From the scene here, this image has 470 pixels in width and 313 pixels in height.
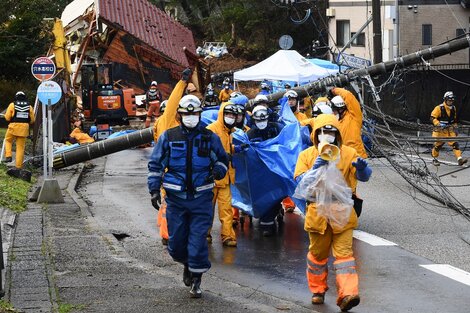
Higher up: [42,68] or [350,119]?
[42,68]

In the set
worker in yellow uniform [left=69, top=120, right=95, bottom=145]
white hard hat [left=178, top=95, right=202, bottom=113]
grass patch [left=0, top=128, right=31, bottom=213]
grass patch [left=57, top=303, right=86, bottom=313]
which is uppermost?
white hard hat [left=178, top=95, right=202, bottom=113]

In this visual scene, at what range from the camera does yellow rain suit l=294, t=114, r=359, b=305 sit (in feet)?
29.3

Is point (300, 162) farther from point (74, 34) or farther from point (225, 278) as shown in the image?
point (74, 34)

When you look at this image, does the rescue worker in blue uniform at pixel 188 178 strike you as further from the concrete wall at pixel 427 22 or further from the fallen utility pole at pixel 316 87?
the concrete wall at pixel 427 22

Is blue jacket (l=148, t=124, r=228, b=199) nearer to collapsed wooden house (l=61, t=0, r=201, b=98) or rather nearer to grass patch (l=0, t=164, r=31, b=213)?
grass patch (l=0, t=164, r=31, b=213)

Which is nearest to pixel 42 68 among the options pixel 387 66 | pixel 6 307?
pixel 387 66

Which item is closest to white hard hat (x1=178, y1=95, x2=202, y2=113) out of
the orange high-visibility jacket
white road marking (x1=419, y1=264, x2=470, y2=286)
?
the orange high-visibility jacket

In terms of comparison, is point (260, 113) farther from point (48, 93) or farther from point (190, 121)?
point (48, 93)

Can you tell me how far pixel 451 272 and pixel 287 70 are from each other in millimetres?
22313

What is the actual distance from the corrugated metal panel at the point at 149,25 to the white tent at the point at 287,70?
5367 mm

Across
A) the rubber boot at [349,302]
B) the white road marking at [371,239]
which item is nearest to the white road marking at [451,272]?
the white road marking at [371,239]

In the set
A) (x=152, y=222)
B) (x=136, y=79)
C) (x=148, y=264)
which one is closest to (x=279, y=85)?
(x=136, y=79)

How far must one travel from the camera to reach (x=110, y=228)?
46.6ft

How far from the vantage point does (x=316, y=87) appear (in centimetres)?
1838
